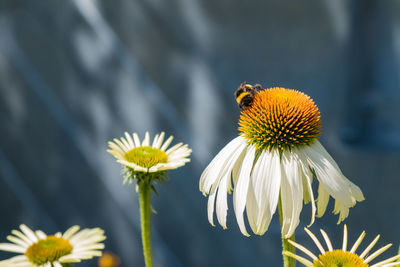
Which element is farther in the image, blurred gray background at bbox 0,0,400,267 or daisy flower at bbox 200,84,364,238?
blurred gray background at bbox 0,0,400,267

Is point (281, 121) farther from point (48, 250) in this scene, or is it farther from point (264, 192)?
point (48, 250)

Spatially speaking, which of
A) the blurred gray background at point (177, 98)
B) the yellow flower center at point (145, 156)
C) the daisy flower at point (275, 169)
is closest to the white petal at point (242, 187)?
the daisy flower at point (275, 169)

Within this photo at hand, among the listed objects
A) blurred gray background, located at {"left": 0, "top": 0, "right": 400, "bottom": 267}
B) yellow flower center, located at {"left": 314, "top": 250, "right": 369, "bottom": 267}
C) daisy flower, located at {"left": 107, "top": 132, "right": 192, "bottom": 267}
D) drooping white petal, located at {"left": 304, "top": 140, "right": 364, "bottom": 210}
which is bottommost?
yellow flower center, located at {"left": 314, "top": 250, "right": 369, "bottom": 267}

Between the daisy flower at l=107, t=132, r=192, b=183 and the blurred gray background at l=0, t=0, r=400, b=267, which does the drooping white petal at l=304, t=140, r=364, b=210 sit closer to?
the daisy flower at l=107, t=132, r=192, b=183

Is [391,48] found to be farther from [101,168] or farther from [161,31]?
[101,168]

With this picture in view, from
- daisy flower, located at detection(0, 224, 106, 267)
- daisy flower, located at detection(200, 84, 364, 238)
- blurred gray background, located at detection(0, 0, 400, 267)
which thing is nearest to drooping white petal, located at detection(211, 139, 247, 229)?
daisy flower, located at detection(200, 84, 364, 238)

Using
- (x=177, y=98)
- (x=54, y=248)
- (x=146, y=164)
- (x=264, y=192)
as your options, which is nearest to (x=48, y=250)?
(x=54, y=248)

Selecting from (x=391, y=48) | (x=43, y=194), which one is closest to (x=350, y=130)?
(x=391, y=48)
